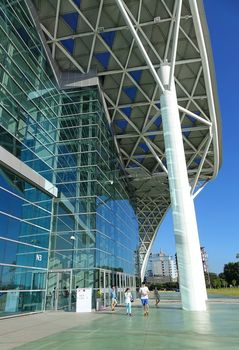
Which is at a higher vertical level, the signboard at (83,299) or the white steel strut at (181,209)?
the white steel strut at (181,209)

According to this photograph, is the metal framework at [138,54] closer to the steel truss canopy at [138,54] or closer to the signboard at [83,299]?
the steel truss canopy at [138,54]

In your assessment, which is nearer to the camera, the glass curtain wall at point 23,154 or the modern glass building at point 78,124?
the glass curtain wall at point 23,154

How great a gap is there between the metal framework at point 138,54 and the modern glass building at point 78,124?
9 centimetres

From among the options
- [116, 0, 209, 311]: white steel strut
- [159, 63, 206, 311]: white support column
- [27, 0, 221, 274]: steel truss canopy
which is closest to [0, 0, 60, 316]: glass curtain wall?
[27, 0, 221, 274]: steel truss canopy

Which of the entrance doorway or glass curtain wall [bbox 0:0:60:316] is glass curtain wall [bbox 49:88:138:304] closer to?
the entrance doorway

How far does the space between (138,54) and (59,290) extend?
18.6 metres

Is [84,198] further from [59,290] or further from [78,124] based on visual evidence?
[59,290]

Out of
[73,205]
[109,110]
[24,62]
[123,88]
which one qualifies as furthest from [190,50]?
[73,205]

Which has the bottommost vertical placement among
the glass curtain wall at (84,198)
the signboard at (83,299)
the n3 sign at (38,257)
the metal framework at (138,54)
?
the signboard at (83,299)

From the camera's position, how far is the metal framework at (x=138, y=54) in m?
21.9

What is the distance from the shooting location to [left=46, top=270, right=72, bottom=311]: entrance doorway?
19.8 m

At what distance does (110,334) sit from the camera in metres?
9.53

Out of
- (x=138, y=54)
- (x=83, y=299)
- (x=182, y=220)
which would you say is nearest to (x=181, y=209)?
(x=182, y=220)

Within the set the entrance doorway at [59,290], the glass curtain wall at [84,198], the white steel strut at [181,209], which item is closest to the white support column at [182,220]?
the white steel strut at [181,209]
